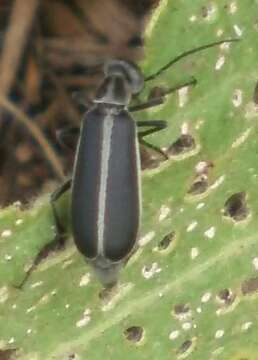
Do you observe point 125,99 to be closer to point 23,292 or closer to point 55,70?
point 23,292

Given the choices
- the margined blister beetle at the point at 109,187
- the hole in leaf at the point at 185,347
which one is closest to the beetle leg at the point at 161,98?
the margined blister beetle at the point at 109,187

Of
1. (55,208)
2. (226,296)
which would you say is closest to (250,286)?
(226,296)

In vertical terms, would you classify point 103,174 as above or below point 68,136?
below

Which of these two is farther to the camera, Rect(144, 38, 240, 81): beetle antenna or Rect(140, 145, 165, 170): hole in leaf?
Rect(140, 145, 165, 170): hole in leaf

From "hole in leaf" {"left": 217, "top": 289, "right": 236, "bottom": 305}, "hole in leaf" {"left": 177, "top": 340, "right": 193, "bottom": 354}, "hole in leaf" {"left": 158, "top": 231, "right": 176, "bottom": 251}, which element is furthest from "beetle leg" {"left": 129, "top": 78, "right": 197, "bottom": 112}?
"hole in leaf" {"left": 177, "top": 340, "right": 193, "bottom": 354}

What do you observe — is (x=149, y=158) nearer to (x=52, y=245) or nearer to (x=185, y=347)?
(x=52, y=245)

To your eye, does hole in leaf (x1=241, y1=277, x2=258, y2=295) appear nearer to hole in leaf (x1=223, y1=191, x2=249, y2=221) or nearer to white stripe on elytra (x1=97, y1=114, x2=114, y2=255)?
hole in leaf (x1=223, y1=191, x2=249, y2=221)
